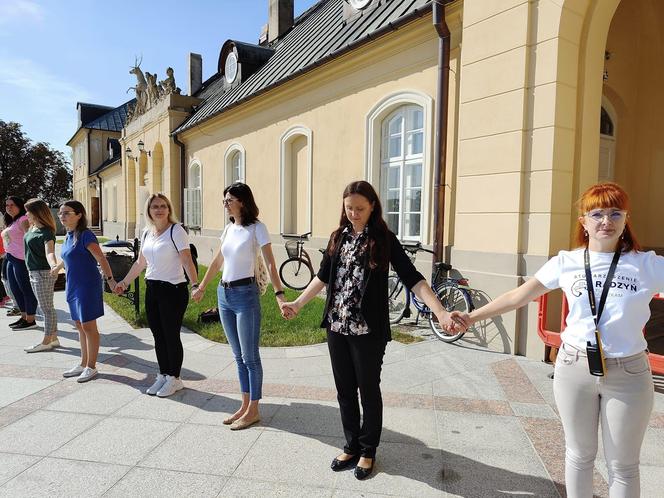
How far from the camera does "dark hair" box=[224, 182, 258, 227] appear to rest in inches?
140

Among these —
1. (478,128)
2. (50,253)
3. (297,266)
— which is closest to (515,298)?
(478,128)

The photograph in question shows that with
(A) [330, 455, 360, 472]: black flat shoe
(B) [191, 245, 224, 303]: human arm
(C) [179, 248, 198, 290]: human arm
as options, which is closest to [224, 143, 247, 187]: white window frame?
(C) [179, 248, 198, 290]: human arm

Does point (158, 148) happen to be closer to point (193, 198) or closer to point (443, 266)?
point (193, 198)

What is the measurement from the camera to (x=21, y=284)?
21.9 ft

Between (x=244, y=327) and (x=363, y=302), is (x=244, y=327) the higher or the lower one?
the lower one

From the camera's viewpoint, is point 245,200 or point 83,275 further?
point 83,275

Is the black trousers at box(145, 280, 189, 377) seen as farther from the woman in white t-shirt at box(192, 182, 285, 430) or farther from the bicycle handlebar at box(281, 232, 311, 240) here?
the bicycle handlebar at box(281, 232, 311, 240)

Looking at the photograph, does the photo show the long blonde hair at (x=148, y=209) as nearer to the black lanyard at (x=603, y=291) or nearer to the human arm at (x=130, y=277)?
the human arm at (x=130, y=277)

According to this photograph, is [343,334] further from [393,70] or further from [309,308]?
[393,70]

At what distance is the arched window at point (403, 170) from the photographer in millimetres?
7949

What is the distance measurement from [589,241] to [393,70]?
6.66m

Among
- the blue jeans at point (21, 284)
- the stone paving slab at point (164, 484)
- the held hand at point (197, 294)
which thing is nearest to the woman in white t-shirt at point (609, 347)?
the stone paving slab at point (164, 484)

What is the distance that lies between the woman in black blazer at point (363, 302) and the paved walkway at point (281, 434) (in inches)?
16.8

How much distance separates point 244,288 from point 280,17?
1566cm
